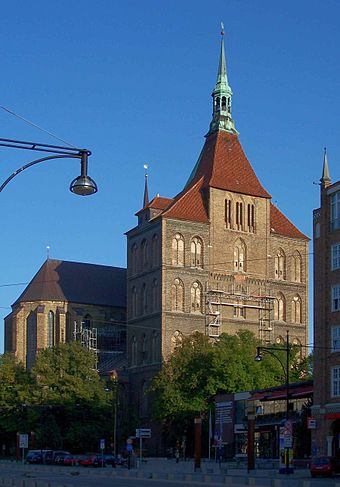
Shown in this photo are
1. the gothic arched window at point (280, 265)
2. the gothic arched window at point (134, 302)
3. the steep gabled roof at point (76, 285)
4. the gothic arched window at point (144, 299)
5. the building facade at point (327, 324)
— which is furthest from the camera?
the steep gabled roof at point (76, 285)

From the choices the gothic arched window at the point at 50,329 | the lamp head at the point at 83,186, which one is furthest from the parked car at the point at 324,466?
the gothic arched window at the point at 50,329

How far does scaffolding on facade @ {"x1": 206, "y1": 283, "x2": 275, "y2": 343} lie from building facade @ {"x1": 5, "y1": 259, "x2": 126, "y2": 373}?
16.9 metres

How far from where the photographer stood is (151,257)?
120188 mm

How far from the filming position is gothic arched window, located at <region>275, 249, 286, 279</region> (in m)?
125

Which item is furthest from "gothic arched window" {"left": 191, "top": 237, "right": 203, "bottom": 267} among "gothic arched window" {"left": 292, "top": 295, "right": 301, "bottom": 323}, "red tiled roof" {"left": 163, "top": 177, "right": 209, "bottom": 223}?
"gothic arched window" {"left": 292, "top": 295, "right": 301, "bottom": 323}

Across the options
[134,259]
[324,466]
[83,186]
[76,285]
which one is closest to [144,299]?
[134,259]

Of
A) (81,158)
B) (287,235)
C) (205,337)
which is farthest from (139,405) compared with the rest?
(81,158)

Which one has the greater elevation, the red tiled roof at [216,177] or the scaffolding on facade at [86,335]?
the red tiled roof at [216,177]

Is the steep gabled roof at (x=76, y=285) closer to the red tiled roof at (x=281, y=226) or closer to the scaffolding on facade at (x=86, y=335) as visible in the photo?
the scaffolding on facade at (x=86, y=335)

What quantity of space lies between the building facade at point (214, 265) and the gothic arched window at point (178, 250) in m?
0.11

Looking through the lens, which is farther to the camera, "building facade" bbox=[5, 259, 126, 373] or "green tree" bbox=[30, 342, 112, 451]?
"building facade" bbox=[5, 259, 126, 373]

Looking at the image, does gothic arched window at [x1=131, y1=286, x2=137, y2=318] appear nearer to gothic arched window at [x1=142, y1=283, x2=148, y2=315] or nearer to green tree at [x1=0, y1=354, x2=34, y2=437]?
gothic arched window at [x1=142, y1=283, x2=148, y2=315]

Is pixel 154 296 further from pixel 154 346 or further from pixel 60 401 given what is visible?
pixel 60 401

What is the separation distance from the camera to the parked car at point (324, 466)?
187 feet
